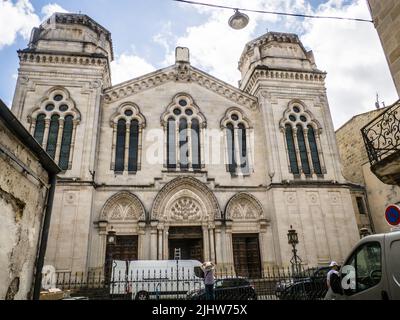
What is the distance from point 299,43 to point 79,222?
2191 centimetres

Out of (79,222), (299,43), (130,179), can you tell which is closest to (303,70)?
(299,43)

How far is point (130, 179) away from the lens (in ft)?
57.5

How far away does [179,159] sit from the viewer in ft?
60.8

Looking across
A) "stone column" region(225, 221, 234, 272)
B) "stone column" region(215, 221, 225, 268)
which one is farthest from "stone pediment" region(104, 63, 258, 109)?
"stone column" region(215, 221, 225, 268)

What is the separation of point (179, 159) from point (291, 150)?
7.92m

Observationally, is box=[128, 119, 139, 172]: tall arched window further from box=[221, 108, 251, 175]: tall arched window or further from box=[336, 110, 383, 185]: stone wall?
box=[336, 110, 383, 185]: stone wall

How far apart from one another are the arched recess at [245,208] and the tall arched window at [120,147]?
735 centimetres

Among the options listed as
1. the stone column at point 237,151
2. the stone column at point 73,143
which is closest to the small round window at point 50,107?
the stone column at point 73,143

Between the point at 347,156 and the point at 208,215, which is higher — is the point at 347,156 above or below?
above

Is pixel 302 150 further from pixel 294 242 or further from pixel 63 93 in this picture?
pixel 63 93

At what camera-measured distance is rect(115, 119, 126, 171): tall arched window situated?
59.1ft

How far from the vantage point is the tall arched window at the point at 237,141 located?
19.1 meters

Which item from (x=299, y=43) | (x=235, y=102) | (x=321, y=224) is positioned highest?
(x=299, y=43)
